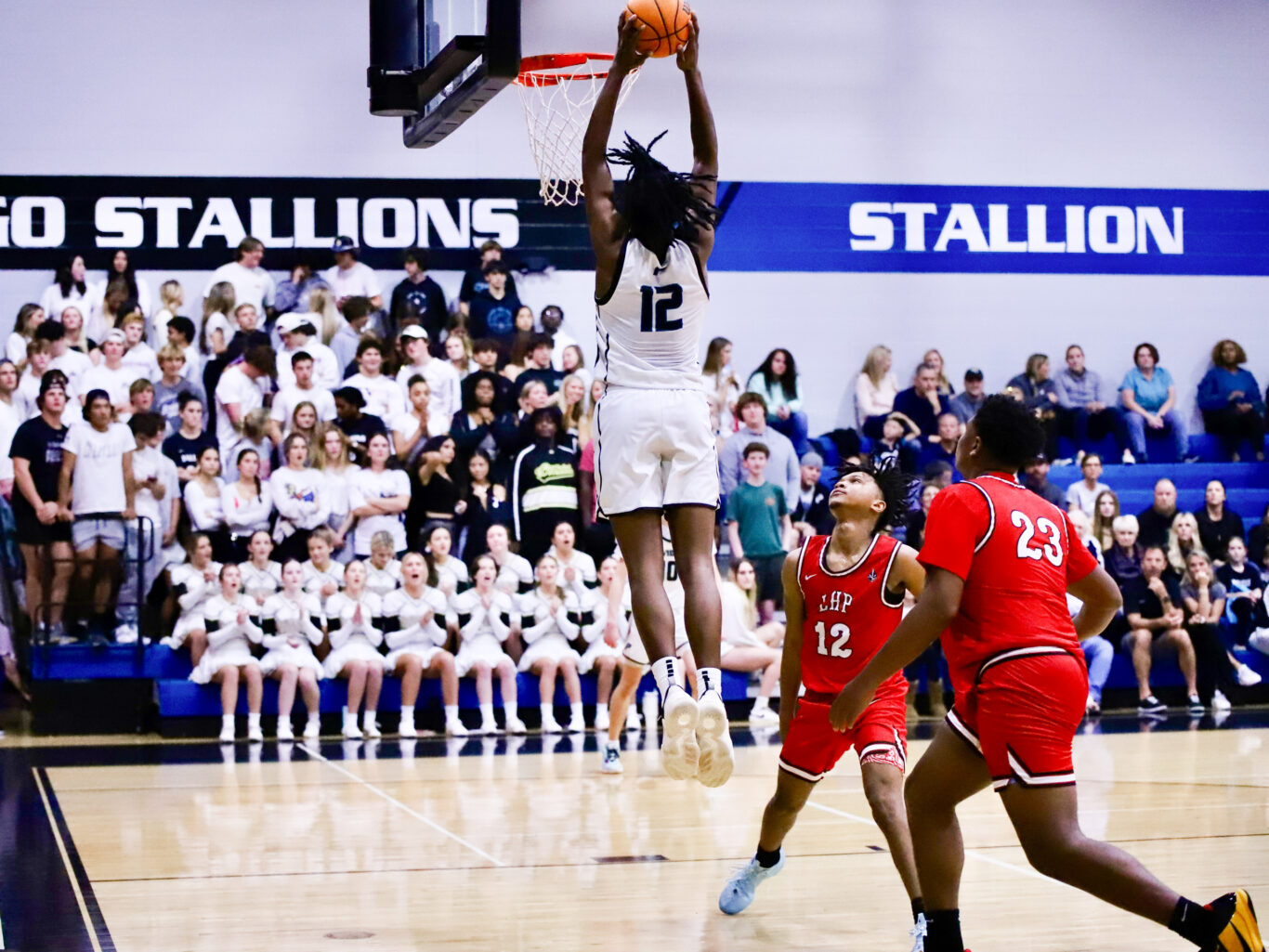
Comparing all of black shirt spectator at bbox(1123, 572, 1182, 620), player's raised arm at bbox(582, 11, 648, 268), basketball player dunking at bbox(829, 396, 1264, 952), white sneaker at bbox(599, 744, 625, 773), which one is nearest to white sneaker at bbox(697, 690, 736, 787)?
basketball player dunking at bbox(829, 396, 1264, 952)

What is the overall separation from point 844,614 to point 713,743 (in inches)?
38.9

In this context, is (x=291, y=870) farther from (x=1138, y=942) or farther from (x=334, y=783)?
(x=1138, y=942)

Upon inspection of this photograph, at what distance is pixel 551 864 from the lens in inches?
253

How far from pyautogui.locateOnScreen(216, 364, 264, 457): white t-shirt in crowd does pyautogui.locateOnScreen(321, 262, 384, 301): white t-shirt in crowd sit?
198cm

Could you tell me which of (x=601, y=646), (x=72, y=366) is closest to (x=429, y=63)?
Result: (x=601, y=646)

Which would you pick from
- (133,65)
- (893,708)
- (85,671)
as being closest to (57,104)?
(133,65)

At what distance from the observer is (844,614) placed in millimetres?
5473

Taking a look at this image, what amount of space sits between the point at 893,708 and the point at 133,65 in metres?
12.6

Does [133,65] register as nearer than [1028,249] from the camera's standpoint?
Yes

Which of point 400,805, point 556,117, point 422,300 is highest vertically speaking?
point 422,300

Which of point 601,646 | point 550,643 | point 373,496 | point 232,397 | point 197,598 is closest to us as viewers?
point 197,598

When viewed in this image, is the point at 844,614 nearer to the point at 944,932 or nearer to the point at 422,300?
the point at 944,932

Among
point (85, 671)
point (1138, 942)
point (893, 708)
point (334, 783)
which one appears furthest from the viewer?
point (85, 671)

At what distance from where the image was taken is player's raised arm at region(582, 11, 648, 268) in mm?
4863
